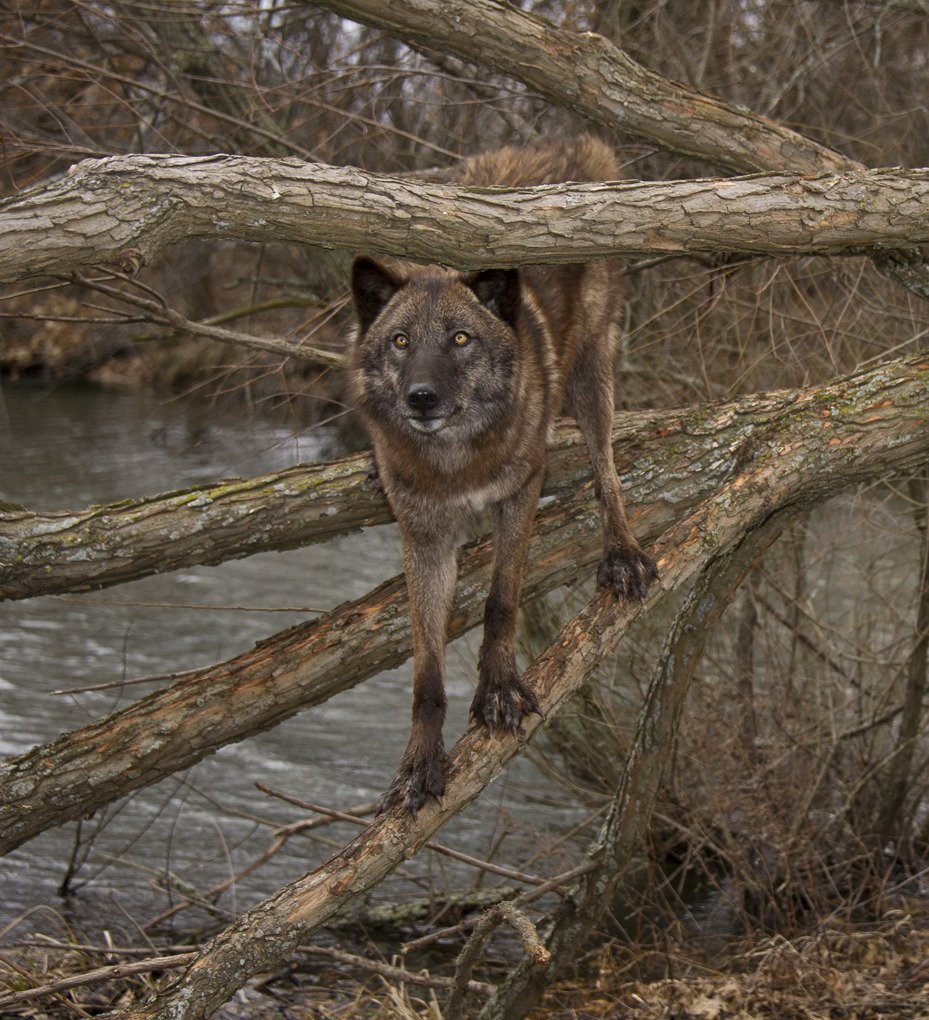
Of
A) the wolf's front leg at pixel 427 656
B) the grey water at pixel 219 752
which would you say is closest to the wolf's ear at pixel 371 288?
the wolf's front leg at pixel 427 656

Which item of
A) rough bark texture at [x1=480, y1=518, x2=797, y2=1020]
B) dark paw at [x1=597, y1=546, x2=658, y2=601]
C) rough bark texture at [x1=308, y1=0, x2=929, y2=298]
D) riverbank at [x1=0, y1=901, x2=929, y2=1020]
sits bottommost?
riverbank at [x1=0, y1=901, x2=929, y2=1020]

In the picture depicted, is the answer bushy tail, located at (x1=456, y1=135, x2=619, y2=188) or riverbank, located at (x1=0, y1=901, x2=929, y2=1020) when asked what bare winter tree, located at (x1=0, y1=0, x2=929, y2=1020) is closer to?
bushy tail, located at (x1=456, y1=135, x2=619, y2=188)

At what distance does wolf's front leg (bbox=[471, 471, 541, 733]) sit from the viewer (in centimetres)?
431

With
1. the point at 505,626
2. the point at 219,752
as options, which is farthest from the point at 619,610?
the point at 219,752

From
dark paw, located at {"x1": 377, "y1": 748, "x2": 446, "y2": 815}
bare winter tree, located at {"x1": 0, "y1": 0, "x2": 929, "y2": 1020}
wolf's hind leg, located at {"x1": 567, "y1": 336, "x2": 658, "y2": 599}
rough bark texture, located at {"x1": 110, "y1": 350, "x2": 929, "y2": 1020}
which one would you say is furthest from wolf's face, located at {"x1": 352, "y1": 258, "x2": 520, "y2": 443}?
dark paw, located at {"x1": 377, "y1": 748, "x2": 446, "y2": 815}

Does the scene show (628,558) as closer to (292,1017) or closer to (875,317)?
(292,1017)

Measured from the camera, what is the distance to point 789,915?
6.62 meters

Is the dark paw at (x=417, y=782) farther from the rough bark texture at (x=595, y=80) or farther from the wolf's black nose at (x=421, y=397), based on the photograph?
→ the rough bark texture at (x=595, y=80)

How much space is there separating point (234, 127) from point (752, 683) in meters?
4.90

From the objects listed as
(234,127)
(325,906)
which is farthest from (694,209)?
(234,127)

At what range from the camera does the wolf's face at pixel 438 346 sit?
179 inches

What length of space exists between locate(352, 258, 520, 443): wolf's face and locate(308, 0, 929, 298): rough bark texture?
3.71 feet

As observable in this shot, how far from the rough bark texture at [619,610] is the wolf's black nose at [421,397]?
961mm

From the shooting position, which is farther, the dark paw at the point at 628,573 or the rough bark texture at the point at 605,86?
the rough bark texture at the point at 605,86
